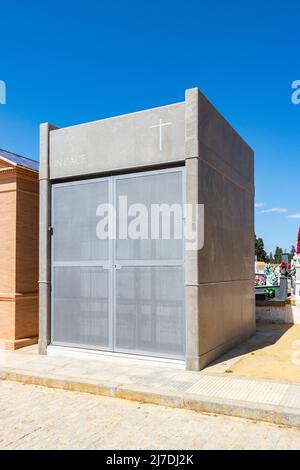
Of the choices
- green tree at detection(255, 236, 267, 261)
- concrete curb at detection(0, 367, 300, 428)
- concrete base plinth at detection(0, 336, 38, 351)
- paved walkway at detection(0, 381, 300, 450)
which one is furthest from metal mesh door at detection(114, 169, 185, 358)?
green tree at detection(255, 236, 267, 261)

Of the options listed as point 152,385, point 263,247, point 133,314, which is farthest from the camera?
point 263,247

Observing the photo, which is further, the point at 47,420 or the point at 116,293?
the point at 116,293

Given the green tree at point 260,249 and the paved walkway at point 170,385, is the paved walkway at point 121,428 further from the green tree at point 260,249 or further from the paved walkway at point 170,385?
the green tree at point 260,249

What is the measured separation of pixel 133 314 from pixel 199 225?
7.05 ft

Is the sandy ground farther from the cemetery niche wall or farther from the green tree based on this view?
the green tree

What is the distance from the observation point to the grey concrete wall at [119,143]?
24.9ft

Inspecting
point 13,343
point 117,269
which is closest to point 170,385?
point 117,269

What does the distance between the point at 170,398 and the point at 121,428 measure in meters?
1.04

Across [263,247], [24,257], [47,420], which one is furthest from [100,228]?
[263,247]

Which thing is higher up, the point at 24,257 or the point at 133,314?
the point at 24,257

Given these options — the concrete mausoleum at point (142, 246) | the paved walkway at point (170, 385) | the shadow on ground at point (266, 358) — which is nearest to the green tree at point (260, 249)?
the shadow on ground at point (266, 358)

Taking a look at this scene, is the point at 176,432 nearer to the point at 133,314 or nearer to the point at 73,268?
the point at 133,314

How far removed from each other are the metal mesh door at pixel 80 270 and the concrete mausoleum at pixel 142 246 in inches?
0.8
